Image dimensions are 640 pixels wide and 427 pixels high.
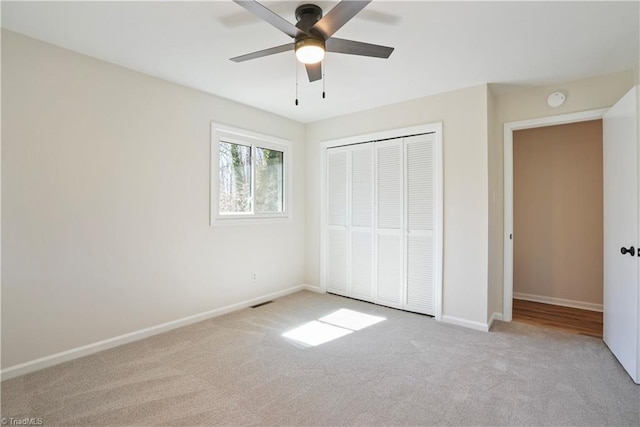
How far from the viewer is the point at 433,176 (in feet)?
12.0

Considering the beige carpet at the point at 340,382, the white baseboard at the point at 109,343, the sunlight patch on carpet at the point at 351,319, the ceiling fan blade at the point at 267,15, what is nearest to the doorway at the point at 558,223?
the beige carpet at the point at 340,382

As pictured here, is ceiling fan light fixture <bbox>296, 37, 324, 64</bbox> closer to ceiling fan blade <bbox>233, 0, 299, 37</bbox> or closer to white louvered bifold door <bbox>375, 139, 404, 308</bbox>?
ceiling fan blade <bbox>233, 0, 299, 37</bbox>

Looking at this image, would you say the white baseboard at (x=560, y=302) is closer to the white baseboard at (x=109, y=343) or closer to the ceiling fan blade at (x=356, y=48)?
the white baseboard at (x=109, y=343)

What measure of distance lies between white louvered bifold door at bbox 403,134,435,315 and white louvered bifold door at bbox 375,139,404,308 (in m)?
0.09

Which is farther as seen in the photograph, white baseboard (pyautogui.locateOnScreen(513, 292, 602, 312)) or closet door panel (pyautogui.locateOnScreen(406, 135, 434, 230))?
white baseboard (pyautogui.locateOnScreen(513, 292, 602, 312))

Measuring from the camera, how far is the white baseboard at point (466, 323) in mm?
3289

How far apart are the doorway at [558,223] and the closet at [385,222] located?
4.22 feet

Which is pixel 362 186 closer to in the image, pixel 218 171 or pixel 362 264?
pixel 362 264

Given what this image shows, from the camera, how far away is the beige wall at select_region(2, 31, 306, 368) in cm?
238

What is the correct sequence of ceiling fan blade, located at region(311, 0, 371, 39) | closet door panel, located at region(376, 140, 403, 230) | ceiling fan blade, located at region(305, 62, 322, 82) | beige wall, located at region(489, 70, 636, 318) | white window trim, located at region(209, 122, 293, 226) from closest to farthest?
ceiling fan blade, located at region(311, 0, 371, 39), ceiling fan blade, located at region(305, 62, 322, 82), beige wall, located at region(489, 70, 636, 318), white window trim, located at region(209, 122, 293, 226), closet door panel, located at region(376, 140, 403, 230)

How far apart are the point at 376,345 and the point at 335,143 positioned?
9.18 ft

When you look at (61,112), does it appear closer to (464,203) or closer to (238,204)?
(238,204)

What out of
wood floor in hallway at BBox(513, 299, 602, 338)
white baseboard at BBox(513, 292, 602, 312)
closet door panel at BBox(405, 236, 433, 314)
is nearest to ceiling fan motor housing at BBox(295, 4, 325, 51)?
closet door panel at BBox(405, 236, 433, 314)
